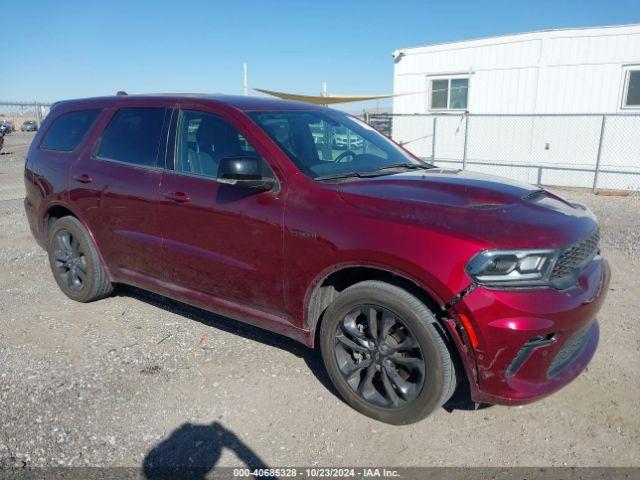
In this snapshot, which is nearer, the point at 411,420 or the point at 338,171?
the point at 411,420

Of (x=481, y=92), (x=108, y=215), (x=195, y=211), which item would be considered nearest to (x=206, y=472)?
(x=195, y=211)

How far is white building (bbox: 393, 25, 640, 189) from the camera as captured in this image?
1196cm

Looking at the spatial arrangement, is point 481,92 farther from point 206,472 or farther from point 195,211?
point 206,472

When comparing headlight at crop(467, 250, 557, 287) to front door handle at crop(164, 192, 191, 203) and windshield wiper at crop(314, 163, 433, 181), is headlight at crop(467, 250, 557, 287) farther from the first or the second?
front door handle at crop(164, 192, 191, 203)

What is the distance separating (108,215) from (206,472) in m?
2.41

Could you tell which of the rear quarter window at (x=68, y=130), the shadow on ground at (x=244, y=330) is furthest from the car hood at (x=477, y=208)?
the rear quarter window at (x=68, y=130)

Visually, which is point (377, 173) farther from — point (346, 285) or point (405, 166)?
point (346, 285)

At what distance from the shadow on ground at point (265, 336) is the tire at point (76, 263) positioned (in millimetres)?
419

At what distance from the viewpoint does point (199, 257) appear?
3.62 meters

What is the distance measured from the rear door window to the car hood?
5.65ft

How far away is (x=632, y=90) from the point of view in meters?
12.0

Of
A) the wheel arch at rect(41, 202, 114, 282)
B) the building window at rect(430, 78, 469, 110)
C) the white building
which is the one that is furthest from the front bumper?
the building window at rect(430, 78, 469, 110)

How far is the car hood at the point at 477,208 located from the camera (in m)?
2.59

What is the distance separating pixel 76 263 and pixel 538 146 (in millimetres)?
11762
